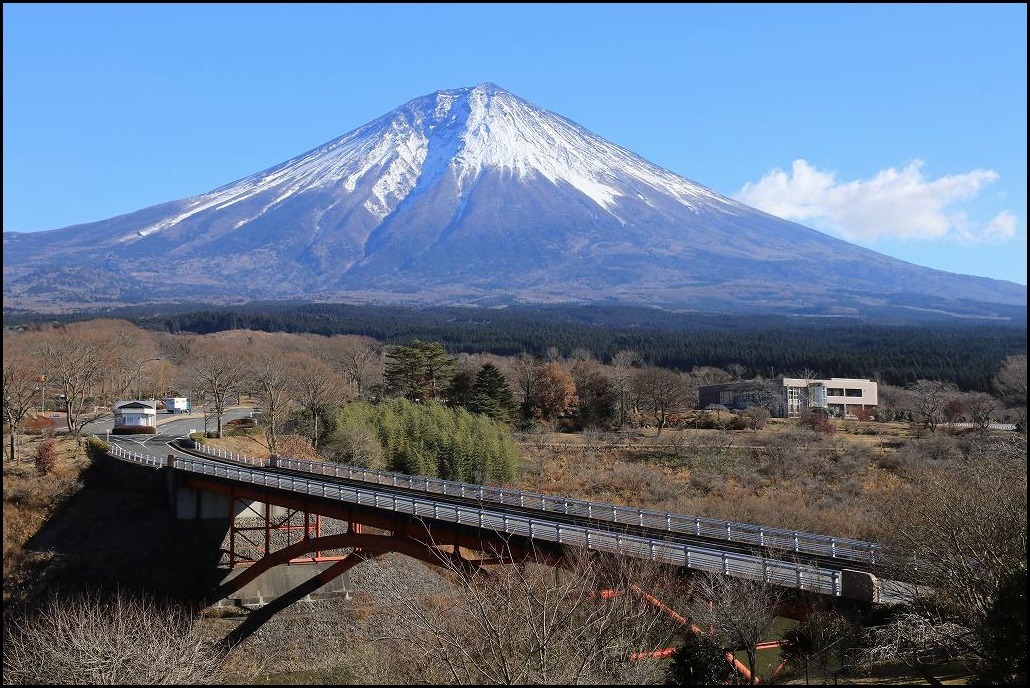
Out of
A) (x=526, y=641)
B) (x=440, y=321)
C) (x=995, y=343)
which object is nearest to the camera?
(x=526, y=641)

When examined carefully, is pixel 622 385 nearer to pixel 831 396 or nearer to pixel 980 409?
pixel 831 396

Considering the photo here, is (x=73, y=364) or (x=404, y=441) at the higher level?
(x=73, y=364)

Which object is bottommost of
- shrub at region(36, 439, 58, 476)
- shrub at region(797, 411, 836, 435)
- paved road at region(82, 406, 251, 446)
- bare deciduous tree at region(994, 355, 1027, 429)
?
shrub at region(797, 411, 836, 435)

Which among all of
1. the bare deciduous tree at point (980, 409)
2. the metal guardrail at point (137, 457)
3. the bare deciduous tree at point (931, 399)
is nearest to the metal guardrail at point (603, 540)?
the metal guardrail at point (137, 457)

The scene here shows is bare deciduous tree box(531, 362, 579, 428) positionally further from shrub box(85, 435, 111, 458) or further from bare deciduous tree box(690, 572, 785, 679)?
bare deciduous tree box(690, 572, 785, 679)

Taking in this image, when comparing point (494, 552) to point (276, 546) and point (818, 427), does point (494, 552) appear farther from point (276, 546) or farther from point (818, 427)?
point (818, 427)

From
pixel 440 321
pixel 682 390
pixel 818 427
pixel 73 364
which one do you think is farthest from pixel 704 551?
pixel 440 321

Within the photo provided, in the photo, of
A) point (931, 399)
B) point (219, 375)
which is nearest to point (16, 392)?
point (219, 375)

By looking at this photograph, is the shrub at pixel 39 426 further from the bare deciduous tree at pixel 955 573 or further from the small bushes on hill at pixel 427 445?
the bare deciduous tree at pixel 955 573

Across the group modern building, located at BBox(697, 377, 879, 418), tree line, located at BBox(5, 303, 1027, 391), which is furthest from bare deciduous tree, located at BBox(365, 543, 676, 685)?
tree line, located at BBox(5, 303, 1027, 391)
